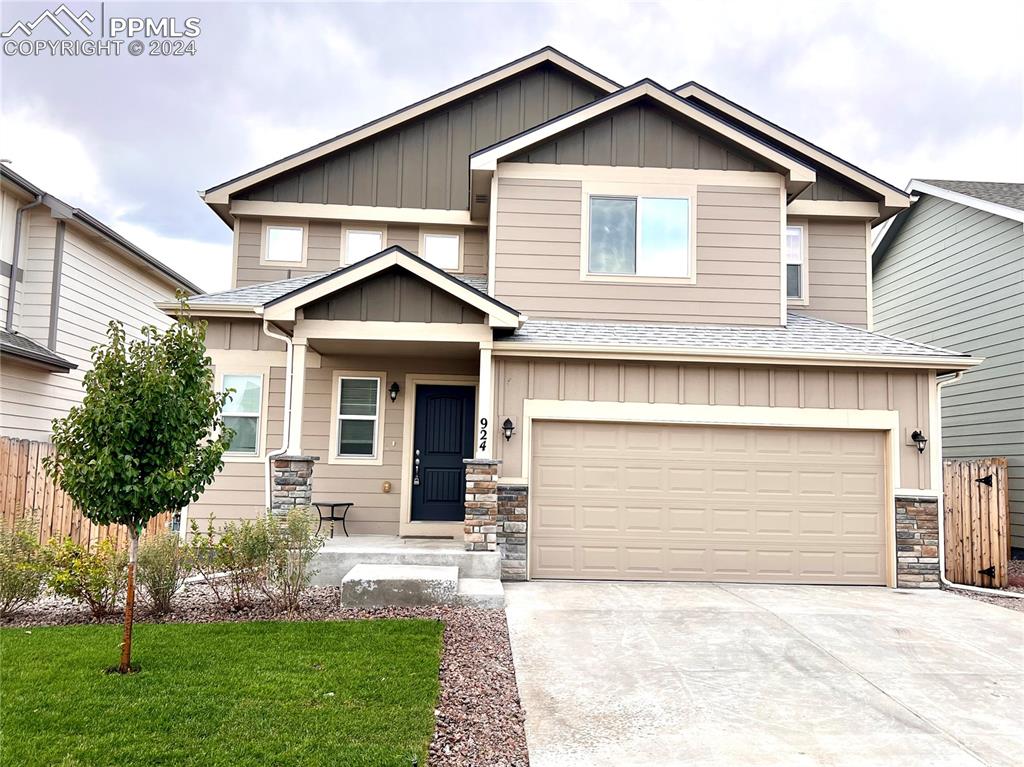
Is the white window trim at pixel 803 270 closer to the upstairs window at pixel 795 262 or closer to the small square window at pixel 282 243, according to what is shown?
the upstairs window at pixel 795 262

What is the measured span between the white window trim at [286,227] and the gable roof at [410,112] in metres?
0.69

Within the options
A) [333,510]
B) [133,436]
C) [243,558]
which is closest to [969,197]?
[333,510]

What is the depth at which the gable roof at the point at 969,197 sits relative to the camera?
472 inches

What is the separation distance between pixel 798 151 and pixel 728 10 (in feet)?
11.4

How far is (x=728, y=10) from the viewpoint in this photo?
43.2ft

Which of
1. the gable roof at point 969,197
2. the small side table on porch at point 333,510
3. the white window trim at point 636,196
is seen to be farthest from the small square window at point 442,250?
the gable roof at point 969,197

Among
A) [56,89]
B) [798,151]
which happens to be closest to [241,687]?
[798,151]

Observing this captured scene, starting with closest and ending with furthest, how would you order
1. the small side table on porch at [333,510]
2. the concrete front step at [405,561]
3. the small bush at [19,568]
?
1. the small bush at [19,568]
2. the concrete front step at [405,561]
3. the small side table on porch at [333,510]

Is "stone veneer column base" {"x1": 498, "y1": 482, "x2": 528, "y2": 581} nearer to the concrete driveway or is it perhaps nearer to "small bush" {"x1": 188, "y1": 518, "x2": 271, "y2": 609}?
the concrete driveway

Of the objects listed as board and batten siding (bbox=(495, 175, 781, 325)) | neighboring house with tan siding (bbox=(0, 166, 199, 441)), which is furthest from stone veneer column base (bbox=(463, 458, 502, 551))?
neighboring house with tan siding (bbox=(0, 166, 199, 441))

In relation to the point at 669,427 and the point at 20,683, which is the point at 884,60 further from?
the point at 20,683

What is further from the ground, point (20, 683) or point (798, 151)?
point (798, 151)

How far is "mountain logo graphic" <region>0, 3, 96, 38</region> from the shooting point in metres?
9.83

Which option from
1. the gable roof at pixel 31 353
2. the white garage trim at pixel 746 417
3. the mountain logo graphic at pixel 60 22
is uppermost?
the mountain logo graphic at pixel 60 22
